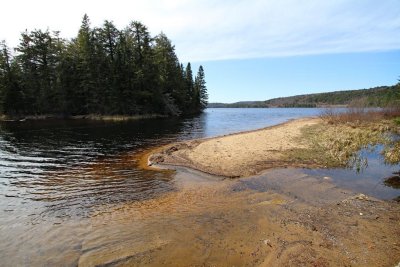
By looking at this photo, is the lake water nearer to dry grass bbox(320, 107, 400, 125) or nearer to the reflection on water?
the reflection on water

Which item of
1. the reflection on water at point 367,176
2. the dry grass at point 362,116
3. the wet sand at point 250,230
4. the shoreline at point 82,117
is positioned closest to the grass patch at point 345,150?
the reflection on water at point 367,176

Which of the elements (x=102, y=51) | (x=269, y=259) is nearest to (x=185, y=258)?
(x=269, y=259)

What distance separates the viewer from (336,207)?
8.41 meters

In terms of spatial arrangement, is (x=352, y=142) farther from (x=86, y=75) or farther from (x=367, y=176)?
(x=86, y=75)

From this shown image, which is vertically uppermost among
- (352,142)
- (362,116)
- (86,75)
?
(86,75)

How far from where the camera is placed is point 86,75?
50906 mm

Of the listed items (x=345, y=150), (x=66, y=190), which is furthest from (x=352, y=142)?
(x=66, y=190)

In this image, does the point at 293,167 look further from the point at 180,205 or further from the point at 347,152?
the point at 180,205

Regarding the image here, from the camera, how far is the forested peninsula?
4994 centimetres

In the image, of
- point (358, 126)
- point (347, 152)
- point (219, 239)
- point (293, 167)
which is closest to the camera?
point (219, 239)

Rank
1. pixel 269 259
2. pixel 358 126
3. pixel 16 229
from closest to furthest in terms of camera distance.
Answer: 1. pixel 269 259
2. pixel 16 229
3. pixel 358 126

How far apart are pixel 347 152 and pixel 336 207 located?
342 inches

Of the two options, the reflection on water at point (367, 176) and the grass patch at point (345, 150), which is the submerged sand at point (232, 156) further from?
the reflection on water at point (367, 176)

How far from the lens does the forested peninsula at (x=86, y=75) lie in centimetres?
4994
